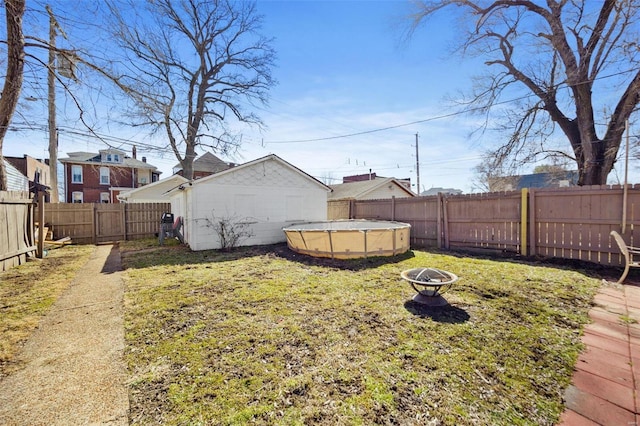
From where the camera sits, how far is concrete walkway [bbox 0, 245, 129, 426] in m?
1.99

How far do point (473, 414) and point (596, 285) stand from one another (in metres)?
4.78

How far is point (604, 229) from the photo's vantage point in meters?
5.92

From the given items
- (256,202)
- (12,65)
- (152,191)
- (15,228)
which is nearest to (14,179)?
(152,191)

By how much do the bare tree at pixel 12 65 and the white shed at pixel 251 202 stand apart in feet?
14.3

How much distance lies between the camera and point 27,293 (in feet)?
15.7

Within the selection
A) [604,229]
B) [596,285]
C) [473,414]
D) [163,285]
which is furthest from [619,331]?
[163,285]

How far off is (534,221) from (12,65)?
1324cm

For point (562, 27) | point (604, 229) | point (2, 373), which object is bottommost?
point (2, 373)


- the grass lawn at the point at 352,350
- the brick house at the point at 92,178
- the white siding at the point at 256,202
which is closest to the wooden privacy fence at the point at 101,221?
the white siding at the point at 256,202

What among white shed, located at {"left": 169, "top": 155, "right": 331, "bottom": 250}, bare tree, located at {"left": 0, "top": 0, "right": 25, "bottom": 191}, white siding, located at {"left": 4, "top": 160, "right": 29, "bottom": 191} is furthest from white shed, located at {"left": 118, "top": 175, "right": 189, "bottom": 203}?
bare tree, located at {"left": 0, "top": 0, "right": 25, "bottom": 191}

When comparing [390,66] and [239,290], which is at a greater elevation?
[390,66]

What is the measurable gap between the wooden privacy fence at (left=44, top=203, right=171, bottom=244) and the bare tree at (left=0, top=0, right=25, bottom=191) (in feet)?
16.5

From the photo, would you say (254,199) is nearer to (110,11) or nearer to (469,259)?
(110,11)

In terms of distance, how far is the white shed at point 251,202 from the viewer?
9.49 m
